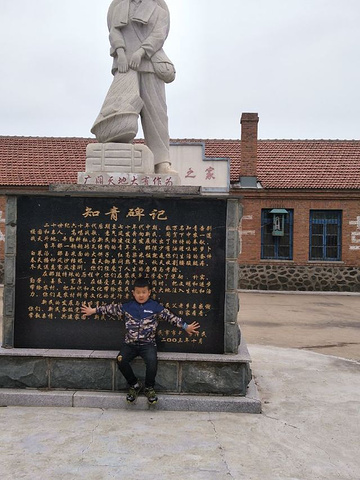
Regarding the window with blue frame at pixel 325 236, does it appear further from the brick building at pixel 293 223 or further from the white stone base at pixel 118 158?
the white stone base at pixel 118 158

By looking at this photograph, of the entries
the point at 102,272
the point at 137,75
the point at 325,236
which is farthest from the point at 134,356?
the point at 325,236

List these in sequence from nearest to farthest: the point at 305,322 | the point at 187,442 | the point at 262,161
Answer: the point at 187,442
the point at 305,322
the point at 262,161

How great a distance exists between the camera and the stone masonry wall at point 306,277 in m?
16.1

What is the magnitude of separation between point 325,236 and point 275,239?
5.90 feet

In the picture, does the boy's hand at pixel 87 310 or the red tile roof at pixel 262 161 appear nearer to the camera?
the boy's hand at pixel 87 310

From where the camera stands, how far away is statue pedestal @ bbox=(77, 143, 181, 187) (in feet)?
14.0

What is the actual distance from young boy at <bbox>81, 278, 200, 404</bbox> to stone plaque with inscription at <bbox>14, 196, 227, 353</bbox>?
0.45 ft

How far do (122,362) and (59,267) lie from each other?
3.42 feet

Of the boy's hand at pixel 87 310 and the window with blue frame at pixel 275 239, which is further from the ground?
the window with blue frame at pixel 275 239

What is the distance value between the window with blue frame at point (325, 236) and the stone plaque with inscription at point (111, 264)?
13.0 m

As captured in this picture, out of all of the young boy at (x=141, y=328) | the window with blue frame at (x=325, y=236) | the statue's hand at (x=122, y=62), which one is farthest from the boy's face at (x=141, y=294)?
the window with blue frame at (x=325, y=236)

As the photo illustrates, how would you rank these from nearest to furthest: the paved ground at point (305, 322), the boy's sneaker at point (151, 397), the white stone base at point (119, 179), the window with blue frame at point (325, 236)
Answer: the boy's sneaker at point (151, 397) → the white stone base at point (119, 179) → the paved ground at point (305, 322) → the window with blue frame at point (325, 236)

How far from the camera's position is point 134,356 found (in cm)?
376

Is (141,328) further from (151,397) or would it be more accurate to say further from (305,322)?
(305,322)
